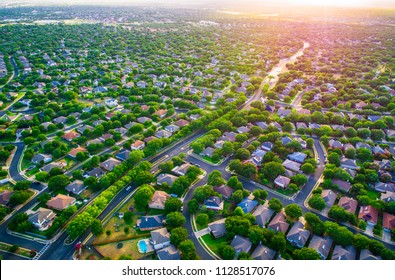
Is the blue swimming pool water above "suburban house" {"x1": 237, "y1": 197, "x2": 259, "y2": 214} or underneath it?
underneath

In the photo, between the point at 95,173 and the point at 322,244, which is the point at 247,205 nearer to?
the point at 322,244

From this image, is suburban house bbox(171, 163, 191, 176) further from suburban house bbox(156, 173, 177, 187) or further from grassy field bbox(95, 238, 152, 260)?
grassy field bbox(95, 238, 152, 260)

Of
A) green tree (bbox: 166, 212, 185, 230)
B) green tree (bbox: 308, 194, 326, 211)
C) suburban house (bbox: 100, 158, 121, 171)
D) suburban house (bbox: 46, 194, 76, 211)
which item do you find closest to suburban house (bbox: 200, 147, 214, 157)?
suburban house (bbox: 100, 158, 121, 171)

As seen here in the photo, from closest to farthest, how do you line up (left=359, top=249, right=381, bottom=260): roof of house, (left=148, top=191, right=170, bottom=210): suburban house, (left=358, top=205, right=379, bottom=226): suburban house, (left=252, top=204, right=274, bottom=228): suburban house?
(left=359, top=249, right=381, bottom=260): roof of house < (left=252, top=204, right=274, bottom=228): suburban house < (left=358, top=205, right=379, bottom=226): suburban house < (left=148, top=191, right=170, bottom=210): suburban house

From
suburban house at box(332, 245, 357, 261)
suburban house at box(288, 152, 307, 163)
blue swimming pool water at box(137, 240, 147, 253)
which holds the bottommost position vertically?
blue swimming pool water at box(137, 240, 147, 253)

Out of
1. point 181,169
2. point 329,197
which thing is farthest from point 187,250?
point 329,197
